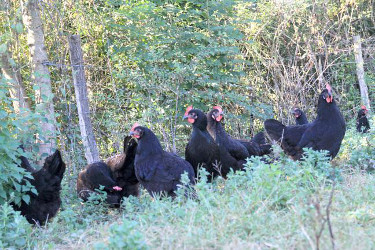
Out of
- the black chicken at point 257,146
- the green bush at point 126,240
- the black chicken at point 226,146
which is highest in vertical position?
the green bush at point 126,240

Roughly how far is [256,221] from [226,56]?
7544 mm

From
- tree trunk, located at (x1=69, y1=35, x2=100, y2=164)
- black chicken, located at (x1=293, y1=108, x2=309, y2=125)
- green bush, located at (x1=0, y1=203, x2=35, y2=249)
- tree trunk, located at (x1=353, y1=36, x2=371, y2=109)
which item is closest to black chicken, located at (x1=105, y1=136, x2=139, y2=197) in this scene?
tree trunk, located at (x1=69, y1=35, x2=100, y2=164)

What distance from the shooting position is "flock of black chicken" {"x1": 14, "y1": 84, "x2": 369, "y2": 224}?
242 inches

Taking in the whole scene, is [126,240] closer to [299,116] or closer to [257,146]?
[257,146]

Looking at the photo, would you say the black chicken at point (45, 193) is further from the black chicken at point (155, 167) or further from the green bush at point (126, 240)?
the green bush at point (126, 240)

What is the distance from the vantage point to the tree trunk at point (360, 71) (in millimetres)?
13680

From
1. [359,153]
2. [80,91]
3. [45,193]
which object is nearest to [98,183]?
[45,193]

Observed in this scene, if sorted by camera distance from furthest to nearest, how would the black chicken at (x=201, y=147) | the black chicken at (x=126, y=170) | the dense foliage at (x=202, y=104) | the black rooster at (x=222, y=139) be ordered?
the black rooster at (x=222, y=139) → the black chicken at (x=126, y=170) → the black chicken at (x=201, y=147) → the dense foliage at (x=202, y=104)

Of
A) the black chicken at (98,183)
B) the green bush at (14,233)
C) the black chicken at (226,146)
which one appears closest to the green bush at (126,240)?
the green bush at (14,233)

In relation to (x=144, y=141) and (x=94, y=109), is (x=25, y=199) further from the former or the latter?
(x=94, y=109)

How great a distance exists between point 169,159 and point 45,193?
172 cm

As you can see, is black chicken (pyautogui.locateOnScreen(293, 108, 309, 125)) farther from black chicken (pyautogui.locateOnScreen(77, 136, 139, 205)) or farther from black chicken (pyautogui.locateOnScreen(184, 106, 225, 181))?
black chicken (pyautogui.locateOnScreen(77, 136, 139, 205))

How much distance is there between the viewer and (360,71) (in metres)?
13.9

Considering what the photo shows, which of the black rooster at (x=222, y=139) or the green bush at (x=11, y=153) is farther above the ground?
the green bush at (x=11, y=153)
